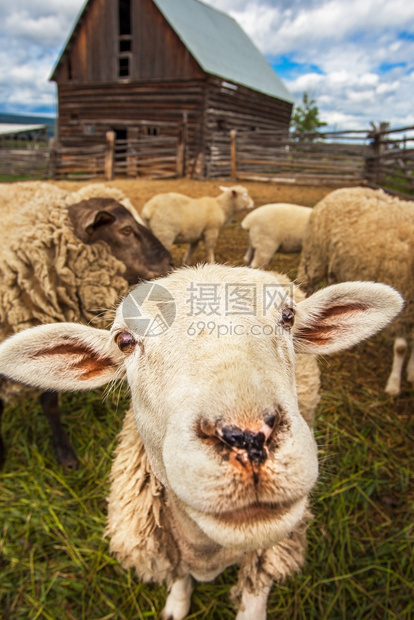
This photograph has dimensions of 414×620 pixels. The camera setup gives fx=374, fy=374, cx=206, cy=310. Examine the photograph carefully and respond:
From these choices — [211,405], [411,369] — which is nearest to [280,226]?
[411,369]

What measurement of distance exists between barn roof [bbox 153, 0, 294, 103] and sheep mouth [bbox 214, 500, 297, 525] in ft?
55.0

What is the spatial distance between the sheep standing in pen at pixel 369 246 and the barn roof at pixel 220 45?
13026 mm

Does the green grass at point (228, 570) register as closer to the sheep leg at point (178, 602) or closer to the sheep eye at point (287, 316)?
the sheep leg at point (178, 602)

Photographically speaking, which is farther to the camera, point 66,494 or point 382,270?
point 382,270

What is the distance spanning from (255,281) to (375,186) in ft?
36.2

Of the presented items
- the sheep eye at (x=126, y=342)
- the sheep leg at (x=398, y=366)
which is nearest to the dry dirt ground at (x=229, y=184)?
the sheep leg at (x=398, y=366)

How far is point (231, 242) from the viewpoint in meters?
7.73

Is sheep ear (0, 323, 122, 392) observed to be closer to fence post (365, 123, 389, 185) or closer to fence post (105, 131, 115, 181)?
fence post (365, 123, 389, 185)

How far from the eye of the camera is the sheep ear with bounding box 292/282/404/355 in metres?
1.44

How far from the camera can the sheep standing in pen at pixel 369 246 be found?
3492mm

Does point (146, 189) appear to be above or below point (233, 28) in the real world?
below

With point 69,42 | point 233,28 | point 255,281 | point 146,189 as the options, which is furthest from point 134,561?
Result: point 233,28

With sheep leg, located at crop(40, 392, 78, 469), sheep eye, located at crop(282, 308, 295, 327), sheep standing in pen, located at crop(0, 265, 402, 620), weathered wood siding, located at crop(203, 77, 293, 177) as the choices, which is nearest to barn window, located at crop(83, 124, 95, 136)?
weathered wood siding, located at crop(203, 77, 293, 177)

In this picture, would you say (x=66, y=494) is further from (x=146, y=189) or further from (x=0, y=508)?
(x=146, y=189)
